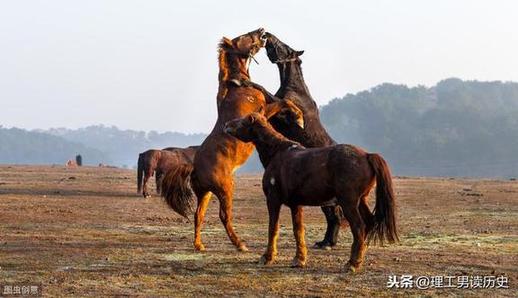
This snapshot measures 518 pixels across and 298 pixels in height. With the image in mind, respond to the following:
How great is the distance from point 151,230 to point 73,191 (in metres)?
10.6

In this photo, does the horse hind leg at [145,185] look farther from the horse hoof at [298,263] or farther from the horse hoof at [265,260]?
the horse hoof at [298,263]

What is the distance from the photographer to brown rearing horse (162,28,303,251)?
10461mm

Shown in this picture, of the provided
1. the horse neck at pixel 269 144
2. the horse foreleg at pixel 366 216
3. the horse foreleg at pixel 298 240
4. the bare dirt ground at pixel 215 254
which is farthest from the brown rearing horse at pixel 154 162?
the horse foreleg at pixel 366 216

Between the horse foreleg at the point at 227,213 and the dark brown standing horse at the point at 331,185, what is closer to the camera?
the dark brown standing horse at the point at 331,185

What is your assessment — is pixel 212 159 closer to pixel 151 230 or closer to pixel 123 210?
pixel 151 230

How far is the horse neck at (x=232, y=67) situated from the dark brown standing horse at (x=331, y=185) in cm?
231

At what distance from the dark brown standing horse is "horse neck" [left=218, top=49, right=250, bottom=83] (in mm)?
2313

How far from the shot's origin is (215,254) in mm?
10258

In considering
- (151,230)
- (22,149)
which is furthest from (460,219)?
(22,149)

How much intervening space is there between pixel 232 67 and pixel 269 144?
8.71 ft

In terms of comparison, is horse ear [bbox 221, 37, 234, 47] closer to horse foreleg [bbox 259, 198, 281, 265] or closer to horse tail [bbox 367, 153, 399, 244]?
horse foreleg [bbox 259, 198, 281, 265]

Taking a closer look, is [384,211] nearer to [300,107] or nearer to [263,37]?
[300,107]

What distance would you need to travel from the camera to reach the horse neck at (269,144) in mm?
9498

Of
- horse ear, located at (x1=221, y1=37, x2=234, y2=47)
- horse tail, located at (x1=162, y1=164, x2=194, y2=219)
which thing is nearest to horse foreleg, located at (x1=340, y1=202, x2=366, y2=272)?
horse tail, located at (x1=162, y1=164, x2=194, y2=219)
